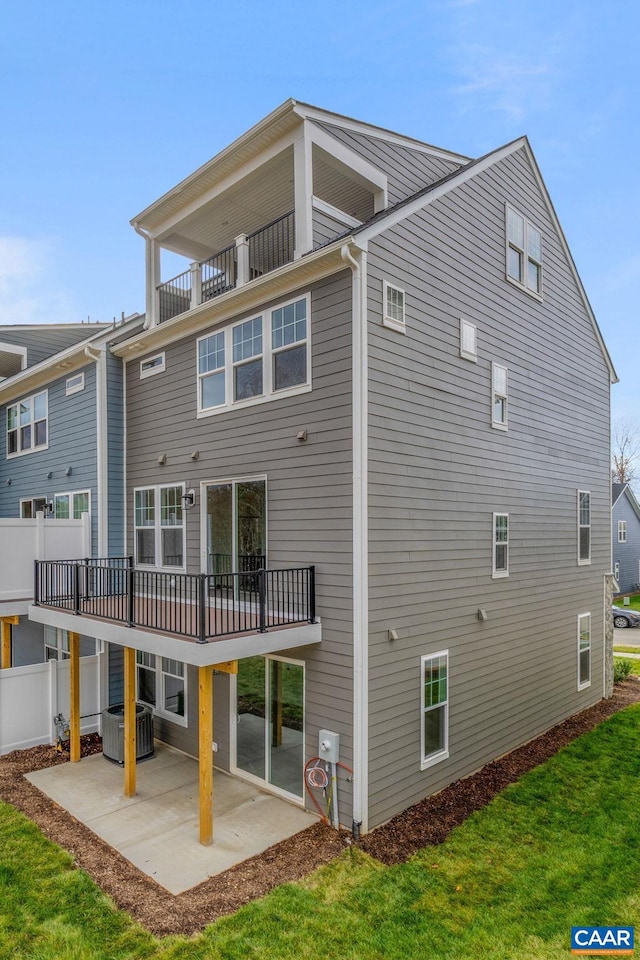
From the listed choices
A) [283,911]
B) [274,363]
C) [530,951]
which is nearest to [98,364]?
[274,363]

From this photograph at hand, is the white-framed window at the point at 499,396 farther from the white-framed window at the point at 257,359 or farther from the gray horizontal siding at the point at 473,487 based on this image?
the white-framed window at the point at 257,359

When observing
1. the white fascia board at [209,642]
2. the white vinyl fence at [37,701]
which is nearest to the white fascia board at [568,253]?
the white fascia board at [209,642]

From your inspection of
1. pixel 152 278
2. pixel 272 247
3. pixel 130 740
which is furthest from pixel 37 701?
pixel 272 247

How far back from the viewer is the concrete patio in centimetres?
599

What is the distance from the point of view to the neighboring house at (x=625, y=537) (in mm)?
31031

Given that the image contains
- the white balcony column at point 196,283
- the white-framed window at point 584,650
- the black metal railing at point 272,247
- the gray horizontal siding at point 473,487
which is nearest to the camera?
the gray horizontal siding at point 473,487

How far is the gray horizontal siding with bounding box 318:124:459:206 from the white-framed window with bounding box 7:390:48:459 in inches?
339

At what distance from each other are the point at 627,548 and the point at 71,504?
101 ft

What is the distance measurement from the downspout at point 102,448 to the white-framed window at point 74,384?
77 centimetres

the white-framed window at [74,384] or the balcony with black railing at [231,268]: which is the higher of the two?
the balcony with black railing at [231,268]

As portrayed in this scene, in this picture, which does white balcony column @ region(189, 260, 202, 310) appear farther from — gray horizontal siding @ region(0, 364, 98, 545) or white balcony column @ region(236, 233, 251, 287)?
gray horizontal siding @ region(0, 364, 98, 545)

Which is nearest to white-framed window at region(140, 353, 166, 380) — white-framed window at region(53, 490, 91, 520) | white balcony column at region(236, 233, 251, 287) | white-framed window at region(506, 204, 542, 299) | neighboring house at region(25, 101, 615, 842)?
neighboring house at region(25, 101, 615, 842)

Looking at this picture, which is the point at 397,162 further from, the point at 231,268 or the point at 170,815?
the point at 170,815

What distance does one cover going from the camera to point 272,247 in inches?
355
